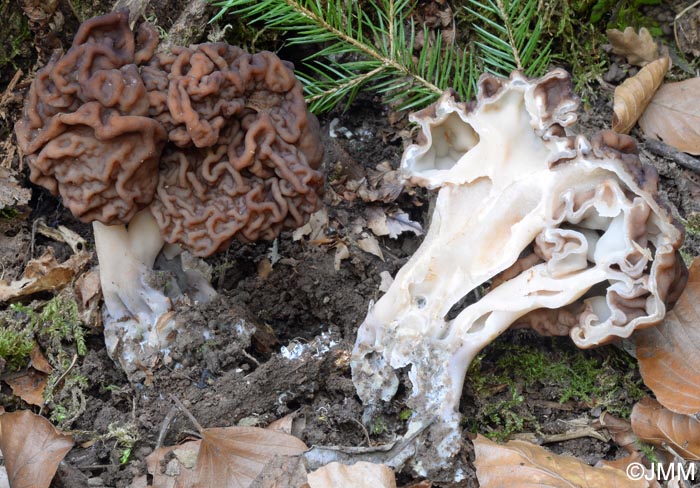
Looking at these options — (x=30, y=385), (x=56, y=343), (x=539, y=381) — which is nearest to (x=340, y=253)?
(x=539, y=381)

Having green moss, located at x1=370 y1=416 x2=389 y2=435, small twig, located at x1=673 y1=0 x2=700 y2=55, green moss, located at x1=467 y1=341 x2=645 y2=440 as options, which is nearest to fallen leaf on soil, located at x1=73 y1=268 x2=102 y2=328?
green moss, located at x1=370 y1=416 x2=389 y2=435

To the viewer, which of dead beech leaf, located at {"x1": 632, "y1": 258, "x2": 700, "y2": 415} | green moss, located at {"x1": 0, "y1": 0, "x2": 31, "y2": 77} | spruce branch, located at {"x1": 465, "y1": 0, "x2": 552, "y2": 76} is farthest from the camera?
spruce branch, located at {"x1": 465, "y1": 0, "x2": 552, "y2": 76}

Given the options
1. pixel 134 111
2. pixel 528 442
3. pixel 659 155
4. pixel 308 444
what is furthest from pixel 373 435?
pixel 659 155

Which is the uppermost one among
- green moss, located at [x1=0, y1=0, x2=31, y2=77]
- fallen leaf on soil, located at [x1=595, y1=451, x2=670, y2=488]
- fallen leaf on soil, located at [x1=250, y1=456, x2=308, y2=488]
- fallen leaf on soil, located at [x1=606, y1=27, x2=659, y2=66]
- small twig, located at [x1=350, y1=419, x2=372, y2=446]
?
green moss, located at [x1=0, y1=0, x2=31, y2=77]

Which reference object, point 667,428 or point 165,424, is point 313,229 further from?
point 667,428

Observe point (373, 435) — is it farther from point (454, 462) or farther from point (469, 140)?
point (469, 140)

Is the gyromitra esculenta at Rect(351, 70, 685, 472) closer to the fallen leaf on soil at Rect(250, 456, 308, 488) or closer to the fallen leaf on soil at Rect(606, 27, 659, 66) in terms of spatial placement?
the fallen leaf on soil at Rect(250, 456, 308, 488)
